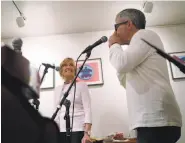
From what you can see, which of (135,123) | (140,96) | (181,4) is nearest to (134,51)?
(140,96)

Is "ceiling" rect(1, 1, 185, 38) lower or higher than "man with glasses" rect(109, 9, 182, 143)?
higher

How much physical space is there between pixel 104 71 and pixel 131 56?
1.97m

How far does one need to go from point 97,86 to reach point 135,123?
1.95 m

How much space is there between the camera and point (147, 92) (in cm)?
108

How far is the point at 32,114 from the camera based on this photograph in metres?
0.49

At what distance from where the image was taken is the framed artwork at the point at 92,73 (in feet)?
9.86

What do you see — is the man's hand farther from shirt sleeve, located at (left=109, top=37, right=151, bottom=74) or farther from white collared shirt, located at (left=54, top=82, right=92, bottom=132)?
white collared shirt, located at (left=54, top=82, right=92, bottom=132)

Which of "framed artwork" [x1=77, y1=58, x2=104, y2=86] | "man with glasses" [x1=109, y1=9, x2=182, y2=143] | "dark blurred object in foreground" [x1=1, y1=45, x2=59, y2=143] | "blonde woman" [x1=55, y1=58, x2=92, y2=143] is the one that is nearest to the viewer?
"dark blurred object in foreground" [x1=1, y1=45, x2=59, y2=143]

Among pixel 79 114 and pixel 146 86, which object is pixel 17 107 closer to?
pixel 146 86

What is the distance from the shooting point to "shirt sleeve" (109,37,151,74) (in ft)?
3.63

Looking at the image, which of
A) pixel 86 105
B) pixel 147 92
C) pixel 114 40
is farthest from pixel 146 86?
pixel 86 105

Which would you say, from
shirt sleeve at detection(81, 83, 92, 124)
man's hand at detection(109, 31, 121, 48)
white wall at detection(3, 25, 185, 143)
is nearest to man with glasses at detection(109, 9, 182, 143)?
man's hand at detection(109, 31, 121, 48)

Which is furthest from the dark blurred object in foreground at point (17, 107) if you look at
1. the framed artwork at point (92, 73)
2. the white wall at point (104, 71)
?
the framed artwork at point (92, 73)

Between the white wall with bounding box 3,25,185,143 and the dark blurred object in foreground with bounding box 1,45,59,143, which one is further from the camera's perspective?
the white wall with bounding box 3,25,185,143
